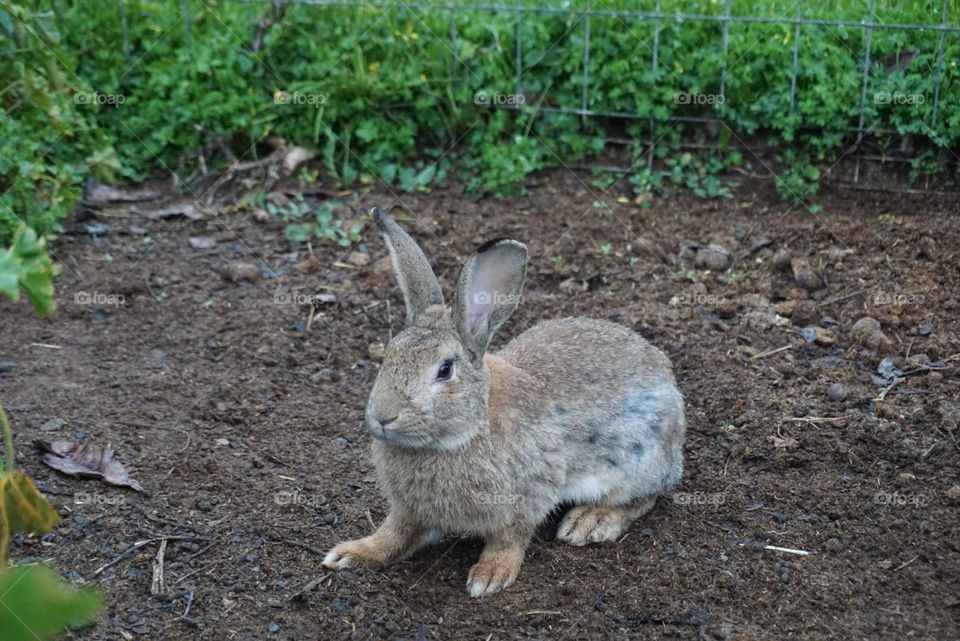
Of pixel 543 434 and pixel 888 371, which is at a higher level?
pixel 543 434

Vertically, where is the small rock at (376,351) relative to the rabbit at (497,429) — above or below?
below

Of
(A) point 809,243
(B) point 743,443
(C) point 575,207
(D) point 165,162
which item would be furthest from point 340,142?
(B) point 743,443

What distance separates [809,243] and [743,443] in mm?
1930

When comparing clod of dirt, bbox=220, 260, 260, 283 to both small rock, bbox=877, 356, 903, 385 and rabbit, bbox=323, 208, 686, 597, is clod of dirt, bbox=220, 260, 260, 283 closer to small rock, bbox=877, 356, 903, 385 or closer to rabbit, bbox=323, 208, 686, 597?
rabbit, bbox=323, 208, 686, 597

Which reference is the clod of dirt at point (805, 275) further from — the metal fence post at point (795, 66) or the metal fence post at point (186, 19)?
the metal fence post at point (186, 19)

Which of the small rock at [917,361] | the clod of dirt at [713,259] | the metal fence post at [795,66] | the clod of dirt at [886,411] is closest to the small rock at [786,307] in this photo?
the clod of dirt at [713,259]

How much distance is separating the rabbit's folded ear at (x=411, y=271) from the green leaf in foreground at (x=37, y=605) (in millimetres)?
3340

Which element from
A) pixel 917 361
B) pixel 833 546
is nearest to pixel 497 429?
pixel 833 546

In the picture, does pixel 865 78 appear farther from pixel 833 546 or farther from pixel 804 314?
pixel 833 546

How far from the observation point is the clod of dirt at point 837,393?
503cm

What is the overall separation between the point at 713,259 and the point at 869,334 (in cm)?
112

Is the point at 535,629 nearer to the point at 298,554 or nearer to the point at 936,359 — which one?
the point at 298,554

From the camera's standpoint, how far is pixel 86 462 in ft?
14.8

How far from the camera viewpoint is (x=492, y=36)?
7312 millimetres
